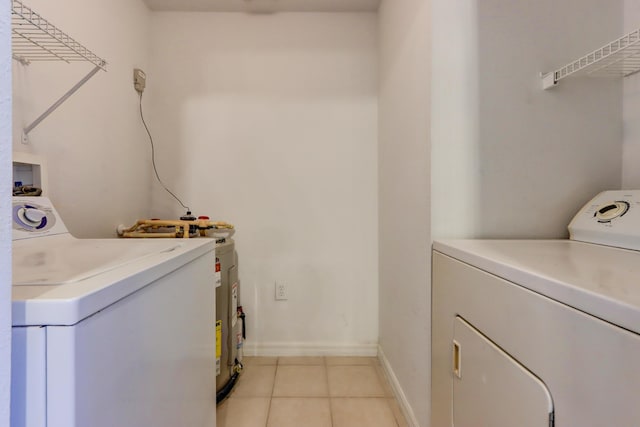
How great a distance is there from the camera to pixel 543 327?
541 mm

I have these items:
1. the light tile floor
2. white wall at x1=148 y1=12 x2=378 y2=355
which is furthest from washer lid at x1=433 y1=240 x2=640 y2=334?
white wall at x1=148 y1=12 x2=378 y2=355

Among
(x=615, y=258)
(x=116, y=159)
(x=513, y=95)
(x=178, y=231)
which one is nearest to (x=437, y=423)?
(x=615, y=258)

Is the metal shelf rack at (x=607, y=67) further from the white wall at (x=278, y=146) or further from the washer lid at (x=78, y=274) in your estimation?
the washer lid at (x=78, y=274)

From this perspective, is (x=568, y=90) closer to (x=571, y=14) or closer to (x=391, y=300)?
(x=571, y=14)

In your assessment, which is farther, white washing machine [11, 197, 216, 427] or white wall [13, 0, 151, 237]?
white wall [13, 0, 151, 237]

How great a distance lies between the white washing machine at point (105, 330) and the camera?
40cm

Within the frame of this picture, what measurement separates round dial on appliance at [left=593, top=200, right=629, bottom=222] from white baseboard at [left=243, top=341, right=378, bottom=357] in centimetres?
146

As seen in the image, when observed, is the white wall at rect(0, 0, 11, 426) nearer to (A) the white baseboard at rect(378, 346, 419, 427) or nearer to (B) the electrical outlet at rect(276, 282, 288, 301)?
(A) the white baseboard at rect(378, 346, 419, 427)

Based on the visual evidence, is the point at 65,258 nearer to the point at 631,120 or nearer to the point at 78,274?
the point at 78,274

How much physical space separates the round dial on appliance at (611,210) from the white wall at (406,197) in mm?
546

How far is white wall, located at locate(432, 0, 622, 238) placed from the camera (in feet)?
3.50

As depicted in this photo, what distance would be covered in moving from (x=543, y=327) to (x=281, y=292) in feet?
5.18

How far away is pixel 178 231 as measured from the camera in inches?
58.2

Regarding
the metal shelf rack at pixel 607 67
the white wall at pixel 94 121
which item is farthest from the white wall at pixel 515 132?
the white wall at pixel 94 121
